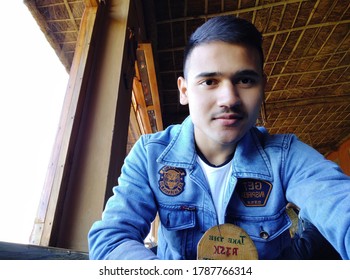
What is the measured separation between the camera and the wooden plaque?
0.55 metres

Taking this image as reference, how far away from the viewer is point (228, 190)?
3.06 feet

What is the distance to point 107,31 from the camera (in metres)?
2.09

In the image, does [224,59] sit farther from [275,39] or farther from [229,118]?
[275,39]

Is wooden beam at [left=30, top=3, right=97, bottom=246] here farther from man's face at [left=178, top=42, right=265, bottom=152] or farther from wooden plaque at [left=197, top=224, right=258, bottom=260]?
wooden plaque at [left=197, top=224, right=258, bottom=260]

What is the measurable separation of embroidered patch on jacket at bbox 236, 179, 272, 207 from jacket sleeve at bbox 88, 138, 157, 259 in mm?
329

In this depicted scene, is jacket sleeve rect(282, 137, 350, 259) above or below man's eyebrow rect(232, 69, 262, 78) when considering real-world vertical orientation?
below

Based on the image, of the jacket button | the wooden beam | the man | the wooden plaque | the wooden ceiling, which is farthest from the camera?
the wooden ceiling

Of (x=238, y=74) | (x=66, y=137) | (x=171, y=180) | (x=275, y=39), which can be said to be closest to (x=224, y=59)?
(x=238, y=74)

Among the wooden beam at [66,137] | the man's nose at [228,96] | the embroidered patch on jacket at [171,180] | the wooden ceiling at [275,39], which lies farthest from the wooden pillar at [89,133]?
the man's nose at [228,96]

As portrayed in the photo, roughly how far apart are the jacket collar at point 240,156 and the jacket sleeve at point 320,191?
0.08 metres

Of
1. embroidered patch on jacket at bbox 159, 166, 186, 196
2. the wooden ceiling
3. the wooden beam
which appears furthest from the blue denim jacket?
the wooden ceiling

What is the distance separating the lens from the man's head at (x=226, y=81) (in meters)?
0.83

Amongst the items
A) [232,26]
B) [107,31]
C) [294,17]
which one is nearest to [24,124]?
[232,26]

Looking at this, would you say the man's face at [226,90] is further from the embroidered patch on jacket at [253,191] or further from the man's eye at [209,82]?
the embroidered patch on jacket at [253,191]
